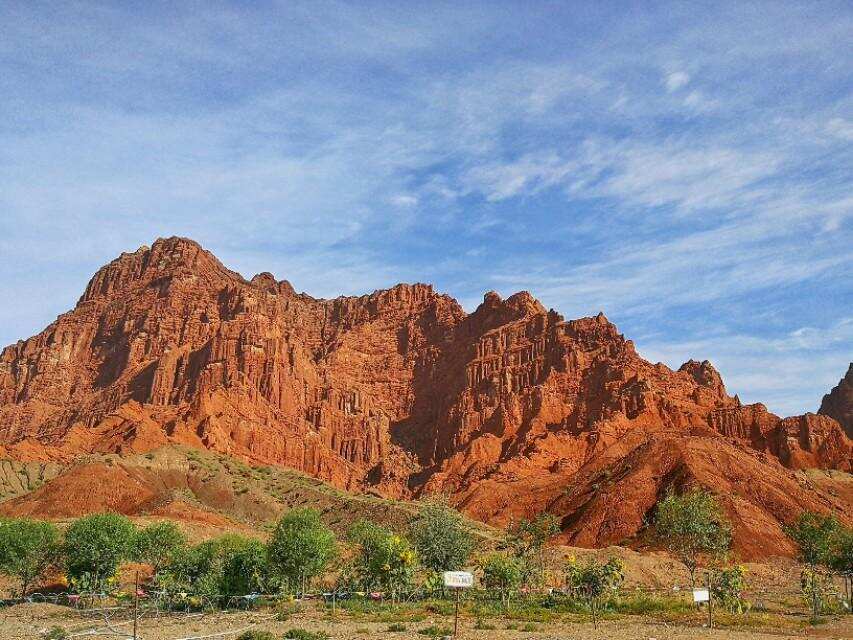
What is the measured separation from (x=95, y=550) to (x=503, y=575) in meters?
32.8

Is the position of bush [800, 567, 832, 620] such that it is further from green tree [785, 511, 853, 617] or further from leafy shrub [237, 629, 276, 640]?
leafy shrub [237, 629, 276, 640]

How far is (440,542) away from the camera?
2938 inches

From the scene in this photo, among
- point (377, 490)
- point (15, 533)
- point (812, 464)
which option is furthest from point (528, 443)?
point (15, 533)

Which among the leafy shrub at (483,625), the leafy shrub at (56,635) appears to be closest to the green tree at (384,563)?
the leafy shrub at (483,625)

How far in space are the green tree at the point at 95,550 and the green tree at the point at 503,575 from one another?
96.5 feet

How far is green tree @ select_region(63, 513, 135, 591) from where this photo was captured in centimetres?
7106

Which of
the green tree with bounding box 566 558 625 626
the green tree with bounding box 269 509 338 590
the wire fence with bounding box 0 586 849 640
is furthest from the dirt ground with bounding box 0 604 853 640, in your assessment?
the green tree with bounding box 269 509 338 590

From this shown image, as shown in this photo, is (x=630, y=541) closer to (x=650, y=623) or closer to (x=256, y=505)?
(x=256, y=505)

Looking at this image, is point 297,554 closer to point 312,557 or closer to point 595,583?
point 312,557

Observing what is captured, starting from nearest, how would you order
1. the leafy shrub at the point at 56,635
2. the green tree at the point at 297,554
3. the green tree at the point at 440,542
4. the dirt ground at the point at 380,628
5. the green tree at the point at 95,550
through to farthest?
the leafy shrub at the point at 56,635
the dirt ground at the point at 380,628
the green tree at the point at 297,554
the green tree at the point at 95,550
the green tree at the point at 440,542

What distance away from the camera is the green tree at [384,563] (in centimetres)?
6300

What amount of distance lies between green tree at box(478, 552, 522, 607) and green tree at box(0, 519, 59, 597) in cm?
3573

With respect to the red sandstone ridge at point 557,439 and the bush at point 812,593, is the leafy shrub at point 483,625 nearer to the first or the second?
the bush at point 812,593

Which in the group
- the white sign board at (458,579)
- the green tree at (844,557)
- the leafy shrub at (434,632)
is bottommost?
the leafy shrub at (434,632)
